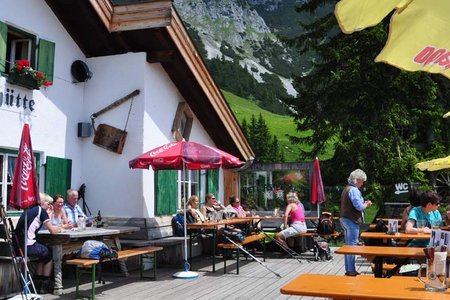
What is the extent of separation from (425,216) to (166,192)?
574cm

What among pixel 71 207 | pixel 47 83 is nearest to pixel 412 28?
pixel 71 207

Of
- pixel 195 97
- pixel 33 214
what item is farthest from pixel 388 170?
pixel 33 214

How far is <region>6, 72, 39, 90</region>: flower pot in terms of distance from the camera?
8.23 metres

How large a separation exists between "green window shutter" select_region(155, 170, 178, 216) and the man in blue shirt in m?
5.42

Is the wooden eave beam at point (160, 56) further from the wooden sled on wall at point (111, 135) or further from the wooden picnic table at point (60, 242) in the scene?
the wooden picnic table at point (60, 242)

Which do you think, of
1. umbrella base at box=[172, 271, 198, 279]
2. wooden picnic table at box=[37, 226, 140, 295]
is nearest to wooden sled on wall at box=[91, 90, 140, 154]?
wooden picnic table at box=[37, 226, 140, 295]

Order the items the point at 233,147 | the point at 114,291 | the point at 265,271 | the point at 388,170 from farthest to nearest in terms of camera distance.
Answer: the point at 388,170
the point at 233,147
the point at 265,271
the point at 114,291

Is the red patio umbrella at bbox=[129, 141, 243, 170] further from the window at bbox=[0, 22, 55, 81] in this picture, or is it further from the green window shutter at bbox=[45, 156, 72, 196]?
the window at bbox=[0, 22, 55, 81]

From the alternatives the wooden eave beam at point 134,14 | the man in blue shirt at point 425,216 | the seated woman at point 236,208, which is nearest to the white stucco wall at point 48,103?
the wooden eave beam at point 134,14

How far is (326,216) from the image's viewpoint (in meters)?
11.9

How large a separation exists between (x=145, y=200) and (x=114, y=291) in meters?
2.73

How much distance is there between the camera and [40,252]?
6809 millimetres

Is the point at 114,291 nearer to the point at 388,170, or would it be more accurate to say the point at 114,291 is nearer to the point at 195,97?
the point at 195,97

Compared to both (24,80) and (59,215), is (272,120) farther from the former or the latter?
(59,215)
